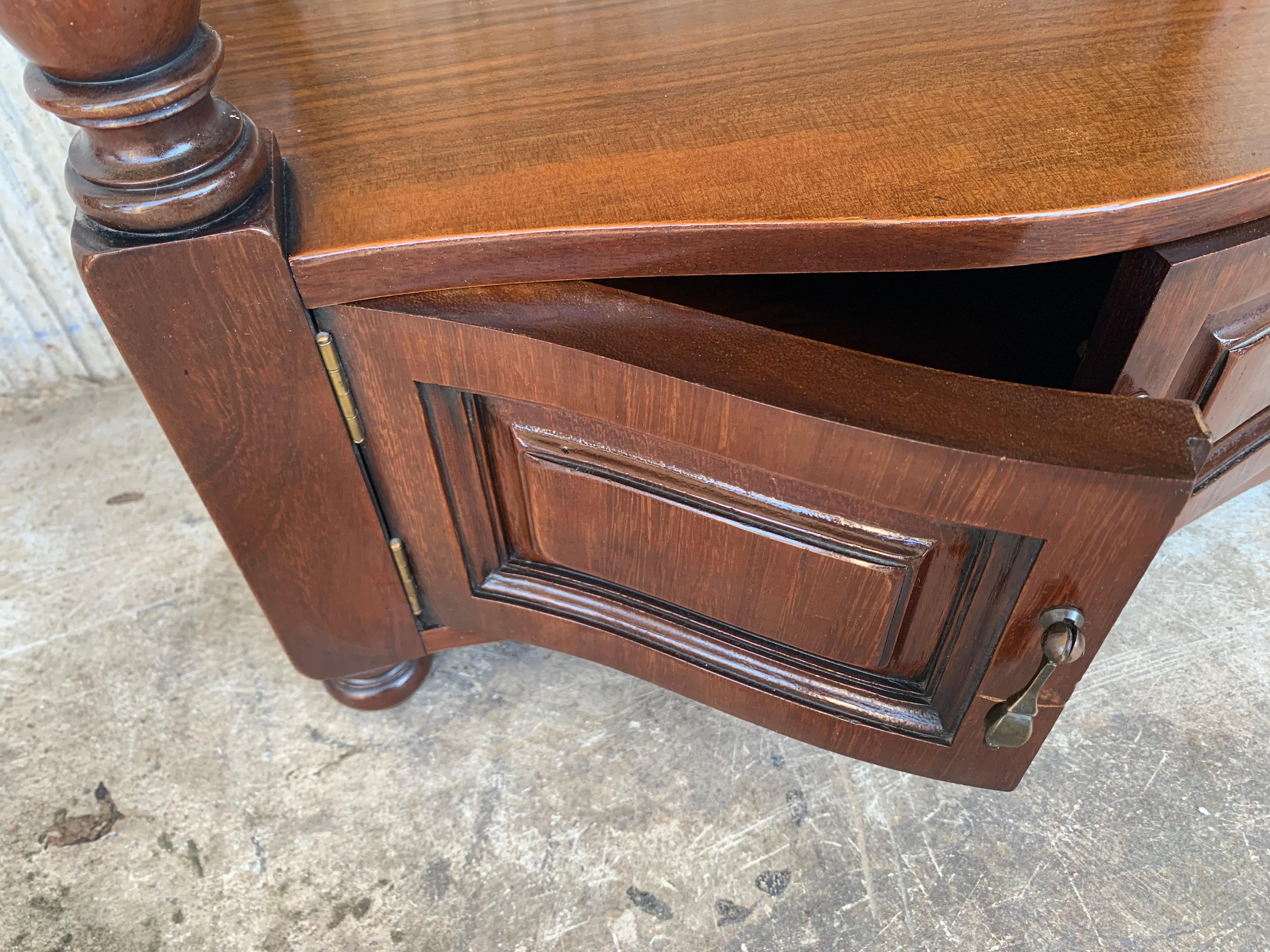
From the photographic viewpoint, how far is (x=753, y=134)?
46 cm

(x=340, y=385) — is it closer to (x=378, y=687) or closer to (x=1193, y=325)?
(x=378, y=687)

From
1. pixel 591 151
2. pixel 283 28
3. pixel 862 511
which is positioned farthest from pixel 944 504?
pixel 283 28

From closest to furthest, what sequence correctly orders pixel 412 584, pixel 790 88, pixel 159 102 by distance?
pixel 159 102
pixel 790 88
pixel 412 584

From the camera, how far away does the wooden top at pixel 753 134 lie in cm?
41

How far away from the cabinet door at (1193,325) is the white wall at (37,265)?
95 cm

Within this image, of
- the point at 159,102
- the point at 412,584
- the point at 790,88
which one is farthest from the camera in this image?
the point at 412,584

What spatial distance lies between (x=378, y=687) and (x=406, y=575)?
18 cm

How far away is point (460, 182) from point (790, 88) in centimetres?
19

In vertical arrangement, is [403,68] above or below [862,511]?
above

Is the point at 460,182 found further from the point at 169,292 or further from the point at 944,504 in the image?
the point at 944,504

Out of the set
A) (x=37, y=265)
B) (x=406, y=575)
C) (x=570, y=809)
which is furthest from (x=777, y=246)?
(x=37, y=265)

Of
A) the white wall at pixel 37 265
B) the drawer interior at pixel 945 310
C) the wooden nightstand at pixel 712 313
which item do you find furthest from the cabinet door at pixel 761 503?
the white wall at pixel 37 265

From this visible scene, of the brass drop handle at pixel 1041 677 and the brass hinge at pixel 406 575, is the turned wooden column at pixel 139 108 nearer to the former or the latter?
the brass hinge at pixel 406 575

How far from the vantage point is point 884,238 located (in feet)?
1.34
